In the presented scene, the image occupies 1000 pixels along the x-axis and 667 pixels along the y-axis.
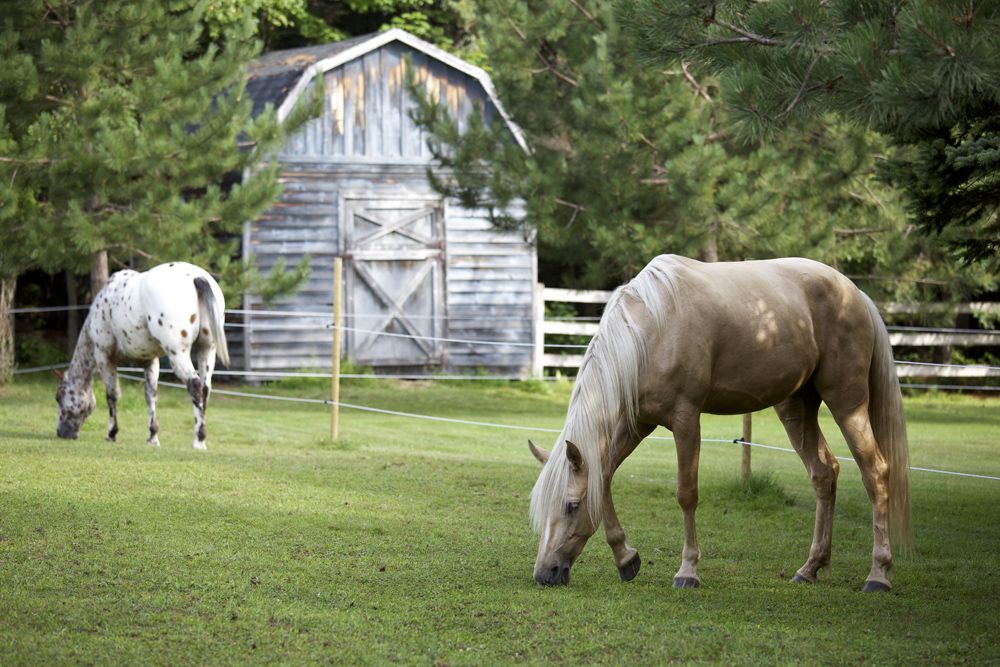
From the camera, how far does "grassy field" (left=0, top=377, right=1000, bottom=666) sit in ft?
14.6

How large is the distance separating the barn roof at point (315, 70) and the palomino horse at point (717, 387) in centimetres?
1041

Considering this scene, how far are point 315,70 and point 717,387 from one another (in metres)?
11.7

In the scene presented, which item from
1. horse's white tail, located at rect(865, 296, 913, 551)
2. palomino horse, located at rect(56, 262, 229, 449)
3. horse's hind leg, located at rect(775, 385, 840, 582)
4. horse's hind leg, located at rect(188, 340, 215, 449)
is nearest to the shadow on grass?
horse's hind leg, located at rect(775, 385, 840, 582)

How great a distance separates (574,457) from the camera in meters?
5.38

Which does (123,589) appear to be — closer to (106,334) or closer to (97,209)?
(106,334)

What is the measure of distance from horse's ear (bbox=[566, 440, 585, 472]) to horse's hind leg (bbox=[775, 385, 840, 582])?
1268 millimetres

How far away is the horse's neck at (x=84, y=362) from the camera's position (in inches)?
383

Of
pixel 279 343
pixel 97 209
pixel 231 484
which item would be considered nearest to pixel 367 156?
pixel 279 343

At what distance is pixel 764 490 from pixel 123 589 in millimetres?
4529

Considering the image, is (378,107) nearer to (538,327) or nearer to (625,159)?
(538,327)

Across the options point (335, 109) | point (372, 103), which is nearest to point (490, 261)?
point (372, 103)

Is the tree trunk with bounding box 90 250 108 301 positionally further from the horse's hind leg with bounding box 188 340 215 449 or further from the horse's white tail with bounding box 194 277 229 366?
the horse's white tail with bounding box 194 277 229 366

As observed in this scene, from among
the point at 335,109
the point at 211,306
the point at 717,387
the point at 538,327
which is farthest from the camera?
the point at 538,327

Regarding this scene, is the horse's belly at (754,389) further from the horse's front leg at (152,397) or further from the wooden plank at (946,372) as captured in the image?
the wooden plank at (946,372)
